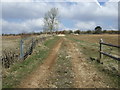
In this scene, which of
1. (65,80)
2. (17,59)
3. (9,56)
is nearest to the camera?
(65,80)

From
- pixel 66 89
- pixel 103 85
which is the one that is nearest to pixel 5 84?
pixel 66 89

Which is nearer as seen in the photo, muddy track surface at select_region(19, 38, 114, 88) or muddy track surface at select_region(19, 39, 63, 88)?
muddy track surface at select_region(19, 39, 63, 88)

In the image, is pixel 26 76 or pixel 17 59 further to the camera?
pixel 17 59

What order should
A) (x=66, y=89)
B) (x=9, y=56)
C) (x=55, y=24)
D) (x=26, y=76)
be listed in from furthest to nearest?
1. (x=55, y=24)
2. (x=9, y=56)
3. (x=26, y=76)
4. (x=66, y=89)

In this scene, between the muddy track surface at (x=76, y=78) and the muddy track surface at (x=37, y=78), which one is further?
the muddy track surface at (x=76, y=78)

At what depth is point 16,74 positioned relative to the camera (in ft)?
39.2

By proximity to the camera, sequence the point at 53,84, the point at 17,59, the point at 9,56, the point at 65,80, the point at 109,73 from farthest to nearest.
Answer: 1. the point at 17,59
2. the point at 9,56
3. the point at 109,73
4. the point at 65,80
5. the point at 53,84

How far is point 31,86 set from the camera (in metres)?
9.55

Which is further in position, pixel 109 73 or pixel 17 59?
pixel 17 59

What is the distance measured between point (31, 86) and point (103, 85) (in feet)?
9.87

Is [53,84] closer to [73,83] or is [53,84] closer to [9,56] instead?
[73,83]

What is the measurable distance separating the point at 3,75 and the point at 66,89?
4062 mm

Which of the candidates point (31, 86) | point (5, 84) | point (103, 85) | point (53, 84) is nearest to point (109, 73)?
point (103, 85)

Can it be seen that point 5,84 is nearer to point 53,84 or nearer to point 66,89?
point 53,84
